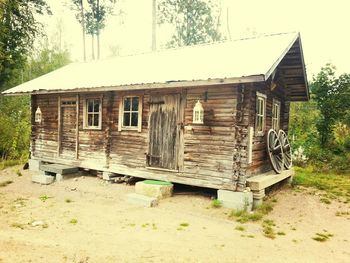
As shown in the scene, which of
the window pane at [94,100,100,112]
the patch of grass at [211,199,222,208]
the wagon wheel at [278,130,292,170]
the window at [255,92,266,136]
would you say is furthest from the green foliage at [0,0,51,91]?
the wagon wheel at [278,130,292,170]

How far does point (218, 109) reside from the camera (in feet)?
29.0

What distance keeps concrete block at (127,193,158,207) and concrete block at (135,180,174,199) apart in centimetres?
24

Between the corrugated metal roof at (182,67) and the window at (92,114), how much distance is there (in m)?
0.75

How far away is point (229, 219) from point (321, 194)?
4363 millimetres

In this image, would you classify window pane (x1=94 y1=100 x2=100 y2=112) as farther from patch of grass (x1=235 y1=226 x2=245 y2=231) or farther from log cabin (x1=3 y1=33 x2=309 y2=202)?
patch of grass (x1=235 y1=226 x2=245 y2=231)

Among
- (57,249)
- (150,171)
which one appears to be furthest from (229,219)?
(57,249)

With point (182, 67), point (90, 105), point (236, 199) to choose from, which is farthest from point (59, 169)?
point (236, 199)

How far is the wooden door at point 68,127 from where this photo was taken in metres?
12.3

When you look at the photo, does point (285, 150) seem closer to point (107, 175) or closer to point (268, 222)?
point (268, 222)

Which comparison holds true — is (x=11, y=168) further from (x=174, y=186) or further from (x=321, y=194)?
(x=321, y=194)

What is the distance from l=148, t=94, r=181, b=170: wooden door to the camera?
31.6 ft

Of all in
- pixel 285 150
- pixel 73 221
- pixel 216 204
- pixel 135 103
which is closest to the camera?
pixel 73 221

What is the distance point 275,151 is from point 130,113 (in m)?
4.90

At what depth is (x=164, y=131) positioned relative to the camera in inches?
388
